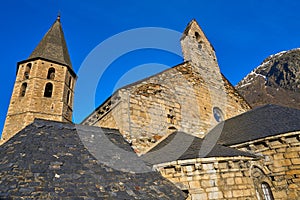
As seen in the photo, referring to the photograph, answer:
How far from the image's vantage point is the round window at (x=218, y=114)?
37.3ft

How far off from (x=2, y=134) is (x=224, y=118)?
53.0 ft

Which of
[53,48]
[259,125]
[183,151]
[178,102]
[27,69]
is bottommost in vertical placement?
[183,151]

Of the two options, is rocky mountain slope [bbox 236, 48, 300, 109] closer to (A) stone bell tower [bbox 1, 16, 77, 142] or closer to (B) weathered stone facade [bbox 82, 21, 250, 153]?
(B) weathered stone facade [bbox 82, 21, 250, 153]

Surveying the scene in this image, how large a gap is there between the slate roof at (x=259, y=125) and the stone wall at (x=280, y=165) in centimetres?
29

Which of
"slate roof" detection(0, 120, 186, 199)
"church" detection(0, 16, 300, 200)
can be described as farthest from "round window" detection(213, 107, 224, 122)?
"slate roof" detection(0, 120, 186, 199)

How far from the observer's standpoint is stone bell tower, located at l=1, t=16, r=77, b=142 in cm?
1636

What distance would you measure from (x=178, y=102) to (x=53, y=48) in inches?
638

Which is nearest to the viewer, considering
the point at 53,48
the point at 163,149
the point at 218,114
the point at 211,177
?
the point at 211,177

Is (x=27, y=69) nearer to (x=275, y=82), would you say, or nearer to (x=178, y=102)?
Answer: (x=178, y=102)

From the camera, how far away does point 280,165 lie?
6.70m

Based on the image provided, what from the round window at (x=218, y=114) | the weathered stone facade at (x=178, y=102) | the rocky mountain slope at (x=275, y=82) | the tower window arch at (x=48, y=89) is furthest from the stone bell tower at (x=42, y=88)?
the rocky mountain slope at (x=275, y=82)

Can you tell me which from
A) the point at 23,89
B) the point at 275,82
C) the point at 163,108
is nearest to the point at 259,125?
the point at 163,108

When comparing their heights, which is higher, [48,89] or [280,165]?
[48,89]

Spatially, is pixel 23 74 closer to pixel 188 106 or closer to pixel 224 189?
pixel 188 106
